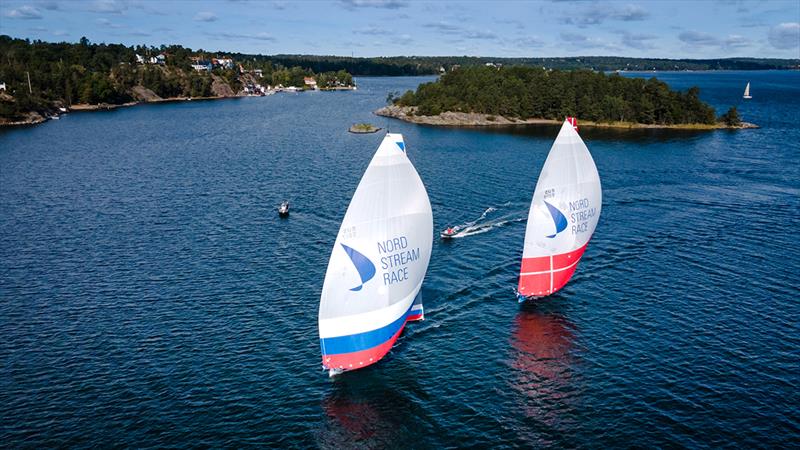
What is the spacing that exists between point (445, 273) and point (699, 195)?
69954mm

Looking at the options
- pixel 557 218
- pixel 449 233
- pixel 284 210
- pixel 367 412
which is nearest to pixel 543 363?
pixel 367 412

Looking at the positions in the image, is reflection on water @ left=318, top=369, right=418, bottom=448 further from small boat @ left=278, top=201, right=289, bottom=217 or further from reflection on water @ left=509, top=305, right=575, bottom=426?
small boat @ left=278, top=201, right=289, bottom=217

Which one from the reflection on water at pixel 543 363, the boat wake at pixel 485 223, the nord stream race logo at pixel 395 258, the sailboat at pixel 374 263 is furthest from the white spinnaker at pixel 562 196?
the boat wake at pixel 485 223

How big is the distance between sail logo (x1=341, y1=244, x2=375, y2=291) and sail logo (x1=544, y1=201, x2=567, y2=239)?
2607 cm

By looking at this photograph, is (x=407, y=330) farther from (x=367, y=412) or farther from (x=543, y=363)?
(x=543, y=363)

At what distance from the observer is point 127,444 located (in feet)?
154

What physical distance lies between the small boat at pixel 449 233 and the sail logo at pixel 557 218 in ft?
78.4

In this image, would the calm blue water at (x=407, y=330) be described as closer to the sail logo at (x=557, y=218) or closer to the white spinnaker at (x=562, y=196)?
the white spinnaker at (x=562, y=196)

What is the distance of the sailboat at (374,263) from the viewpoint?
52438mm

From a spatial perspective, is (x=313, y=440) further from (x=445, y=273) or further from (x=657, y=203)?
(x=657, y=203)

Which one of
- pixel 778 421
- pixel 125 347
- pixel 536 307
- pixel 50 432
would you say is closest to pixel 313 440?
pixel 50 432

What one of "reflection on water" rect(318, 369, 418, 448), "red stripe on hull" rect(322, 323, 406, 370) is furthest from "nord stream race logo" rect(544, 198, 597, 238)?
"reflection on water" rect(318, 369, 418, 448)

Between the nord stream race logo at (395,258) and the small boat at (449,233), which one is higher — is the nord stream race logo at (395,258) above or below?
above

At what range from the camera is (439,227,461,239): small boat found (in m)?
91.2
